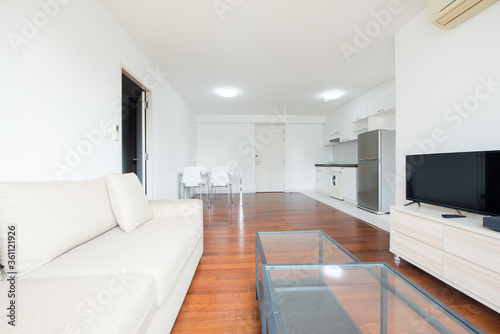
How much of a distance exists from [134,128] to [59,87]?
69.8 inches

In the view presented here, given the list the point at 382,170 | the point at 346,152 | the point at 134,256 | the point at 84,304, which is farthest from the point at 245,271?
the point at 346,152

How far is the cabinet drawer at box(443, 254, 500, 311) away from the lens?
3.93 feet

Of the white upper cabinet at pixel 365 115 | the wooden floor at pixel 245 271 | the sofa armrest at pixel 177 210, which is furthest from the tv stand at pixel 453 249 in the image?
the white upper cabinet at pixel 365 115

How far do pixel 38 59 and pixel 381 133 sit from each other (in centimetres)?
443

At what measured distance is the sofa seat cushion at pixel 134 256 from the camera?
92cm

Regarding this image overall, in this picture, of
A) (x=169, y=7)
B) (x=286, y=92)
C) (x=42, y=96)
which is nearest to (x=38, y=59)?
(x=42, y=96)

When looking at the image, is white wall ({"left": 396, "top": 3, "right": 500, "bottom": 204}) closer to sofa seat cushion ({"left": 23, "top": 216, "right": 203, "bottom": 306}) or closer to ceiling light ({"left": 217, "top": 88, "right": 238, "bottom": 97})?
sofa seat cushion ({"left": 23, "top": 216, "right": 203, "bottom": 306})

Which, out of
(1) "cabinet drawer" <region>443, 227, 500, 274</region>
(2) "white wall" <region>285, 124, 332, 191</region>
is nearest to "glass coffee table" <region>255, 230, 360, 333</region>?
(1) "cabinet drawer" <region>443, 227, 500, 274</region>

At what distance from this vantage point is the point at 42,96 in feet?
4.23

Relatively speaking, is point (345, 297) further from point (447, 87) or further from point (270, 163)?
point (270, 163)

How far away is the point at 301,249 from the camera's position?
1.85 meters

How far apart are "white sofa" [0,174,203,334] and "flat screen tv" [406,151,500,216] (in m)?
2.13

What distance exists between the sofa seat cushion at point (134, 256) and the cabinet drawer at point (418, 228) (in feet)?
6.20

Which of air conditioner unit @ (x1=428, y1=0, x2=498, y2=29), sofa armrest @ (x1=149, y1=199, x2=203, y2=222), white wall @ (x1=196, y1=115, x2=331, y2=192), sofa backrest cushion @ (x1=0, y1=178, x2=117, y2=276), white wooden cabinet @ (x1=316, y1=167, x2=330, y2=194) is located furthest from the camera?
white wall @ (x1=196, y1=115, x2=331, y2=192)
